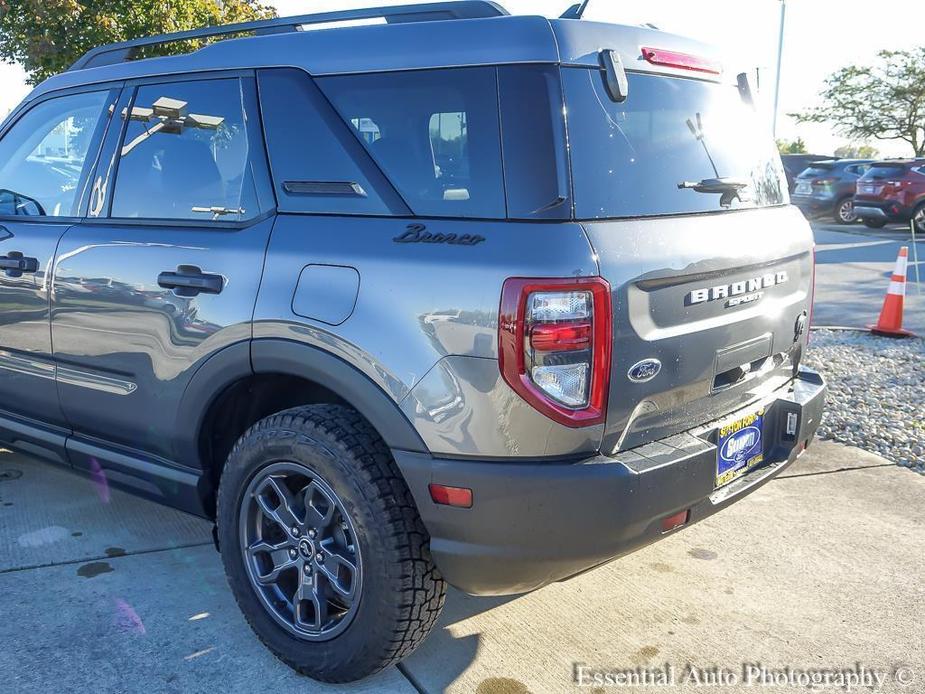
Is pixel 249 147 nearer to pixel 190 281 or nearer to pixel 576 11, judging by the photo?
pixel 190 281

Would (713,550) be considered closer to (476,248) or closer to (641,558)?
(641,558)

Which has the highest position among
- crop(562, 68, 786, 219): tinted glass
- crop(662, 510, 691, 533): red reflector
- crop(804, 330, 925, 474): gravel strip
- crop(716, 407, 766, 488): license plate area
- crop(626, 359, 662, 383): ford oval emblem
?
crop(562, 68, 786, 219): tinted glass

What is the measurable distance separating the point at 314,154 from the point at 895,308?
22.3ft

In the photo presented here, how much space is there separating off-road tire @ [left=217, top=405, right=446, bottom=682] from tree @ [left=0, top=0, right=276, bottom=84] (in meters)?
7.75

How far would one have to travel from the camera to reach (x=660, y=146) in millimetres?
2586

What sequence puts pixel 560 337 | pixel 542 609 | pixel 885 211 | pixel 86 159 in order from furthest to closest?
pixel 885 211
pixel 86 159
pixel 542 609
pixel 560 337

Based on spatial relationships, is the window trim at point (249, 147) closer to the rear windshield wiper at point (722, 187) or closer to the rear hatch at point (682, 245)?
the rear hatch at point (682, 245)

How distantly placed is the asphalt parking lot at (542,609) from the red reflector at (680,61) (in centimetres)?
189

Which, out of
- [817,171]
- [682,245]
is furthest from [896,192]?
[682,245]

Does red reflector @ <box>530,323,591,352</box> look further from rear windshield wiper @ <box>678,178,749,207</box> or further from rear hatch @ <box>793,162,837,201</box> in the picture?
rear hatch @ <box>793,162,837,201</box>

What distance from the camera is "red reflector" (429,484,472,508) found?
90.4 inches

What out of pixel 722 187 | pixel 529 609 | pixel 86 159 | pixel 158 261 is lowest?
pixel 529 609

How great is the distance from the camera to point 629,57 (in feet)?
8.34

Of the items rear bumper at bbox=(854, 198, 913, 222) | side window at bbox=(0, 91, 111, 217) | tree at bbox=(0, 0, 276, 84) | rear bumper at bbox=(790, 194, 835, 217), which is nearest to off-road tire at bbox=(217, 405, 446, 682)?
side window at bbox=(0, 91, 111, 217)
